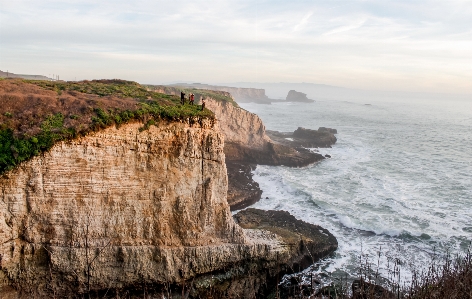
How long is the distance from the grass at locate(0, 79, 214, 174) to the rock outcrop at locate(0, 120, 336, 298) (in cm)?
37

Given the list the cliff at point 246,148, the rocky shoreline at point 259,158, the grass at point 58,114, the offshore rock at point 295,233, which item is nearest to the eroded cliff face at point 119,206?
the grass at point 58,114

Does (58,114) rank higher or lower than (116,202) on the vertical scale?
higher

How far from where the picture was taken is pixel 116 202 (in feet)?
45.6

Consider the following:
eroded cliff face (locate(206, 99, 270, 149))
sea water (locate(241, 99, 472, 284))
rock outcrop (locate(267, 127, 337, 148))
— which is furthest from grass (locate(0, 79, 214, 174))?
rock outcrop (locate(267, 127, 337, 148))

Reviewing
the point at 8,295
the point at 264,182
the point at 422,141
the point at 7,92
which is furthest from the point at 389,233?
the point at 422,141

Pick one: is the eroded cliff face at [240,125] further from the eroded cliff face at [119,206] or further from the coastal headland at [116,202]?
the eroded cliff face at [119,206]

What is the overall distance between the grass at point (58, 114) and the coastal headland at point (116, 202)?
4 centimetres

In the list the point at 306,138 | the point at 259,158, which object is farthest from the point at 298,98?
the point at 259,158

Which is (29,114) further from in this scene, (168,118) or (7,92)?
(168,118)

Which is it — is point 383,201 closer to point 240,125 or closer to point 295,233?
point 295,233

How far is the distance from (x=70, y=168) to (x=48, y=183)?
96 centimetres

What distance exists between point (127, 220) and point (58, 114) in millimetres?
5370

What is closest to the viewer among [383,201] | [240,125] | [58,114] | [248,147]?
[58,114]

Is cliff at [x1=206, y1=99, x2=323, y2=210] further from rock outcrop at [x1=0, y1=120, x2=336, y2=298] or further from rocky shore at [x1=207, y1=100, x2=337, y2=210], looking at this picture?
rock outcrop at [x1=0, y1=120, x2=336, y2=298]
